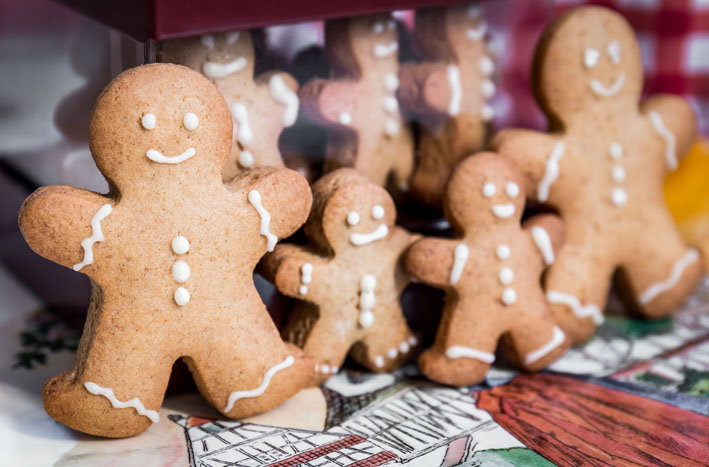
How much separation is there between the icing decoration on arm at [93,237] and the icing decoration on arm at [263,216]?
163mm

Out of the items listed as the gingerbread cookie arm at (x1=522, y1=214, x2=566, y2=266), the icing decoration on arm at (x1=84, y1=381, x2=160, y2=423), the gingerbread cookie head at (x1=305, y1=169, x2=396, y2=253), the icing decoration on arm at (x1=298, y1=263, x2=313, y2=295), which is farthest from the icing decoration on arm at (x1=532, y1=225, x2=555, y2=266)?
the icing decoration on arm at (x1=84, y1=381, x2=160, y2=423)

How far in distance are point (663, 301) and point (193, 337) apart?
2.47 feet

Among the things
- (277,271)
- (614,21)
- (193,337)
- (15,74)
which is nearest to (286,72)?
(277,271)

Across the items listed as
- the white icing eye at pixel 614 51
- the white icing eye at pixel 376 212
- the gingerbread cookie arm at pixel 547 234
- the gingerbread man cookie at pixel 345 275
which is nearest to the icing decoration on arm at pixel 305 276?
the gingerbread man cookie at pixel 345 275

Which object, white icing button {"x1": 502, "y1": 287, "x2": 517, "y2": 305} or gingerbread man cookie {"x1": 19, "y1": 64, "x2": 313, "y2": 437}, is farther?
white icing button {"x1": 502, "y1": 287, "x2": 517, "y2": 305}

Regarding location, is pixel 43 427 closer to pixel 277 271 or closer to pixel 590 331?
pixel 277 271

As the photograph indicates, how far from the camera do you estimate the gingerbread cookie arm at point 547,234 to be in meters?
1.10

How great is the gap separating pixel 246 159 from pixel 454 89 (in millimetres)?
347

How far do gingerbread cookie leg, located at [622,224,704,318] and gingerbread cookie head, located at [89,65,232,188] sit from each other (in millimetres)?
695

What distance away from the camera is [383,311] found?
1.07 meters

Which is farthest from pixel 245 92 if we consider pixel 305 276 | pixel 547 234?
pixel 547 234

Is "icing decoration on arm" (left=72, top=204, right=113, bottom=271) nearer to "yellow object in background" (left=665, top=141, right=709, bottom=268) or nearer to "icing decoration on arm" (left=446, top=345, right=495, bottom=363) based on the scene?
"icing decoration on arm" (left=446, top=345, right=495, bottom=363)

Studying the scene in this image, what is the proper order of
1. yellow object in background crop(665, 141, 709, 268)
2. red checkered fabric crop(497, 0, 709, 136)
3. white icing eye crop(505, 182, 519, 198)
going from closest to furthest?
white icing eye crop(505, 182, 519, 198)
yellow object in background crop(665, 141, 709, 268)
red checkered fabric crop(497, 0, 709, 136)

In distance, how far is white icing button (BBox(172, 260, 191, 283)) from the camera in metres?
0.90
